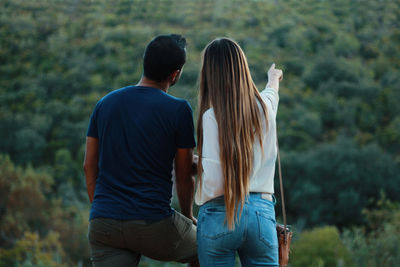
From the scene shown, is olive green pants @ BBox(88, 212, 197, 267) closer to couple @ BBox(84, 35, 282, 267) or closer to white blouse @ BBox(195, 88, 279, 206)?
couple @ BBox(84, 35, 282, 267)

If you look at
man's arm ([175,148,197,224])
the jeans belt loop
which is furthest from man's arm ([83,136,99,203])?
the jeans belt loop

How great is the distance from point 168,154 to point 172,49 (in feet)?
1.30

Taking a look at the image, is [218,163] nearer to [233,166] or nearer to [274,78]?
[233,166]

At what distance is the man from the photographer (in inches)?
64.6

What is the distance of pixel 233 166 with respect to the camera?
159 cm

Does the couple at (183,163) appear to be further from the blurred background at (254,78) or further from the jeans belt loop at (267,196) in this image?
the blurred background at (254,78)

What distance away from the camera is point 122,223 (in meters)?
1.63

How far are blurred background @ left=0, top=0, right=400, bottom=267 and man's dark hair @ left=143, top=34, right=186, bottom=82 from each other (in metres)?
18.6

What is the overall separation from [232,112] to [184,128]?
20 cm

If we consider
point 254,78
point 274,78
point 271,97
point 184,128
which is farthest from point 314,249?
point 184,128

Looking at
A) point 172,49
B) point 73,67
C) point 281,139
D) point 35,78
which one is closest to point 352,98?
point 281,139

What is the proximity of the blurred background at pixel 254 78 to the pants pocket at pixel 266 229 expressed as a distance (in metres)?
18.5

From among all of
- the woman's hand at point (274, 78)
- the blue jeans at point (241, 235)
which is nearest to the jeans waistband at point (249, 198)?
the blue jeans at point (241, 235)

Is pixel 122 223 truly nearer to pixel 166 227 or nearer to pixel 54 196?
pixel 166 227
